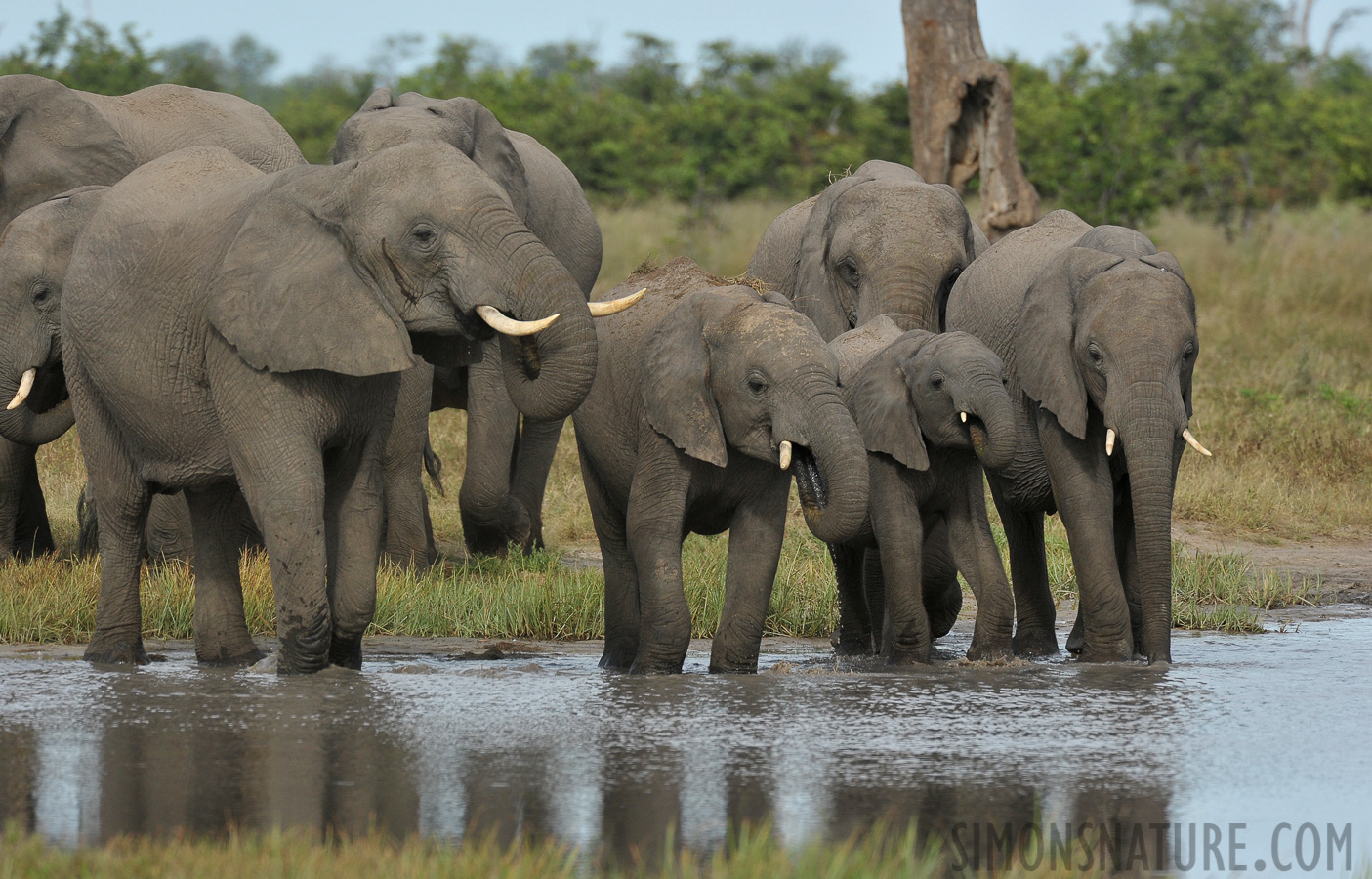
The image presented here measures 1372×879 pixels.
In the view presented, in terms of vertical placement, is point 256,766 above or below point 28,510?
below

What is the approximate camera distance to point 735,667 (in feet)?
22.1

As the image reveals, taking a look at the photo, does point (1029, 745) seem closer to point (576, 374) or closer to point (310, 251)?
point (576, 374)

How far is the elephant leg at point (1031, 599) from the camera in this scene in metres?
8.13

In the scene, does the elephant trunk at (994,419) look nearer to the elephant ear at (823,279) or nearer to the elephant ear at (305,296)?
the elephant ear at (305,296)

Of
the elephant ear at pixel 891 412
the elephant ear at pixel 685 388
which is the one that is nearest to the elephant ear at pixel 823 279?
the elephant ear at pixel 891 412

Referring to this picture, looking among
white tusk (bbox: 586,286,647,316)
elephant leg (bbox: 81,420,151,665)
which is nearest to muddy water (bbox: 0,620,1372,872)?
elephant leg (bbox: 81,420,151,665)

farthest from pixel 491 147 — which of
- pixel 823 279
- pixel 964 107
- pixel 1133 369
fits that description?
pixel 964 107

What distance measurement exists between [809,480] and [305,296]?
1867 mm

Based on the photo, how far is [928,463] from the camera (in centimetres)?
710

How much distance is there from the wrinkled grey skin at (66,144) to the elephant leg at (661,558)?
2.39m

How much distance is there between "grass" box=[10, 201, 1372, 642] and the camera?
8.04m

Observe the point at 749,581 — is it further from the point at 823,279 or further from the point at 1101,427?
the point at 823,279

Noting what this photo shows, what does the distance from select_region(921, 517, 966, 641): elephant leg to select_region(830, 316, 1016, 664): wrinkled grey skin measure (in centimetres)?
15

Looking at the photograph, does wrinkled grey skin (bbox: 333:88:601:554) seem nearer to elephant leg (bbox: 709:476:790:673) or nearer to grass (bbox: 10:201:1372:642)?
grass (bbox: 10:201:1372:642)
